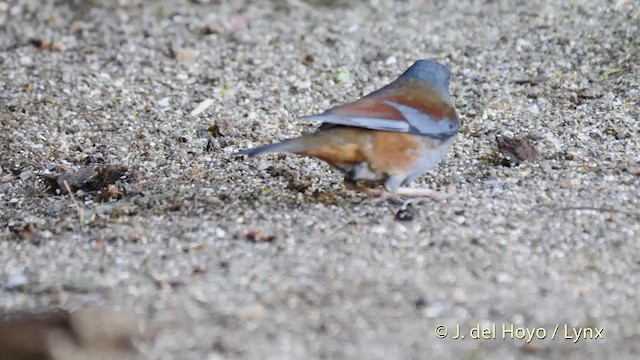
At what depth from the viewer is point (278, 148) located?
451 cm

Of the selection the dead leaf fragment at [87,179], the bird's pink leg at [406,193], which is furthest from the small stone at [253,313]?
the dead leaf fragment at [87,179]

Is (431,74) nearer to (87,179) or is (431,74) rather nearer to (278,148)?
(278,148)

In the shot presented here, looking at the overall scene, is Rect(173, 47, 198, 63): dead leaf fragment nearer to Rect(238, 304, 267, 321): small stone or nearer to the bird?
the bird

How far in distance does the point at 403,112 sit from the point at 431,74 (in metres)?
0.54

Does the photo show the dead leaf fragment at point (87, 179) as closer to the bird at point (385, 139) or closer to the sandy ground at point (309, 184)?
the sandy ground at point (309, 184)

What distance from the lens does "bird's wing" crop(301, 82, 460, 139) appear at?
4.71m

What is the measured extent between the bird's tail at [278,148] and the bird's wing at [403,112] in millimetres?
125

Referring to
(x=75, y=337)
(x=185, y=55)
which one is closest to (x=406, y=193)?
(x=75, y=337)

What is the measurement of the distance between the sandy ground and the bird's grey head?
1.56ft

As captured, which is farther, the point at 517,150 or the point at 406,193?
the point at 517,150

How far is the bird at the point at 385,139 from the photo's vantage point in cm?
471

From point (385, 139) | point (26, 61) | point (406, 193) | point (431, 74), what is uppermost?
point (431, 74)

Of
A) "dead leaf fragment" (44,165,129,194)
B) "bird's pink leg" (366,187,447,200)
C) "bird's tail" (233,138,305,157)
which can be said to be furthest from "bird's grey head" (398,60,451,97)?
"dead leaf fragment" (44,165,129,194)

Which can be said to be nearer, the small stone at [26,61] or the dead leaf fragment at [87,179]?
the dead leaf fragment at [87,179]
